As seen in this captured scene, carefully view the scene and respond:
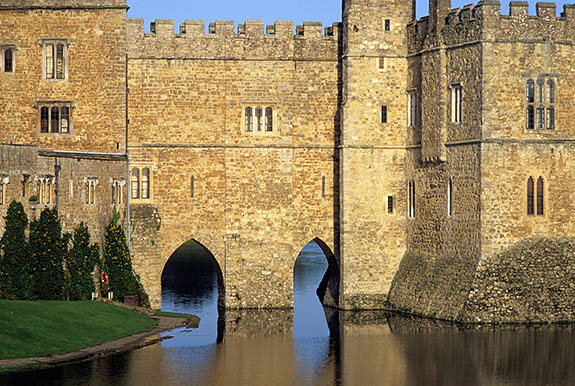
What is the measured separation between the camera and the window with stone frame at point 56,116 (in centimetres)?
4344

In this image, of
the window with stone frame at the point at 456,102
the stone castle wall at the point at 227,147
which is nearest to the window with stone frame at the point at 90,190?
the stone castle wall at the point at 227,147

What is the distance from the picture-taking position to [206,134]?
1706 inches

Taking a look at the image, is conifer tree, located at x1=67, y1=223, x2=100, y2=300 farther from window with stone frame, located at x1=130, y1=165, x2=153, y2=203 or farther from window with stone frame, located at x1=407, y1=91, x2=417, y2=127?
window with stone frame, located at x1=407, y1=91, x2=417, y2=127

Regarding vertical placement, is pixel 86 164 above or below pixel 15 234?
above

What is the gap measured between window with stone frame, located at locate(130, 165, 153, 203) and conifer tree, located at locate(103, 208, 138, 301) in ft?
8.71

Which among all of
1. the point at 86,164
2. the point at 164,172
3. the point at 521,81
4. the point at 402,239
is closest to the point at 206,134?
the point at 164,172

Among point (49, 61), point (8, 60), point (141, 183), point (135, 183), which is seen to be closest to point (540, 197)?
point (141, 183)

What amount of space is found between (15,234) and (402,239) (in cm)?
1579

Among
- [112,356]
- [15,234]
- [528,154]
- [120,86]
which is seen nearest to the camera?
[112,356]

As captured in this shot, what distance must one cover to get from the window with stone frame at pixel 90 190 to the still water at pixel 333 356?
19.6 feet

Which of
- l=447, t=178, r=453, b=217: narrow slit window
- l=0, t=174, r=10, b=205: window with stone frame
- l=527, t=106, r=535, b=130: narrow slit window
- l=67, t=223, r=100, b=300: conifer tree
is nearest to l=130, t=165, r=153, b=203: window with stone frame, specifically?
l=67, t=223, r=100, b=300: conifer tree

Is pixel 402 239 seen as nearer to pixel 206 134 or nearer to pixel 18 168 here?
pixel 206 134

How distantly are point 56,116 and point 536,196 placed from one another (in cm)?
1893

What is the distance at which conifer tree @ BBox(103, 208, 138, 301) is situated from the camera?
39.7 meters
